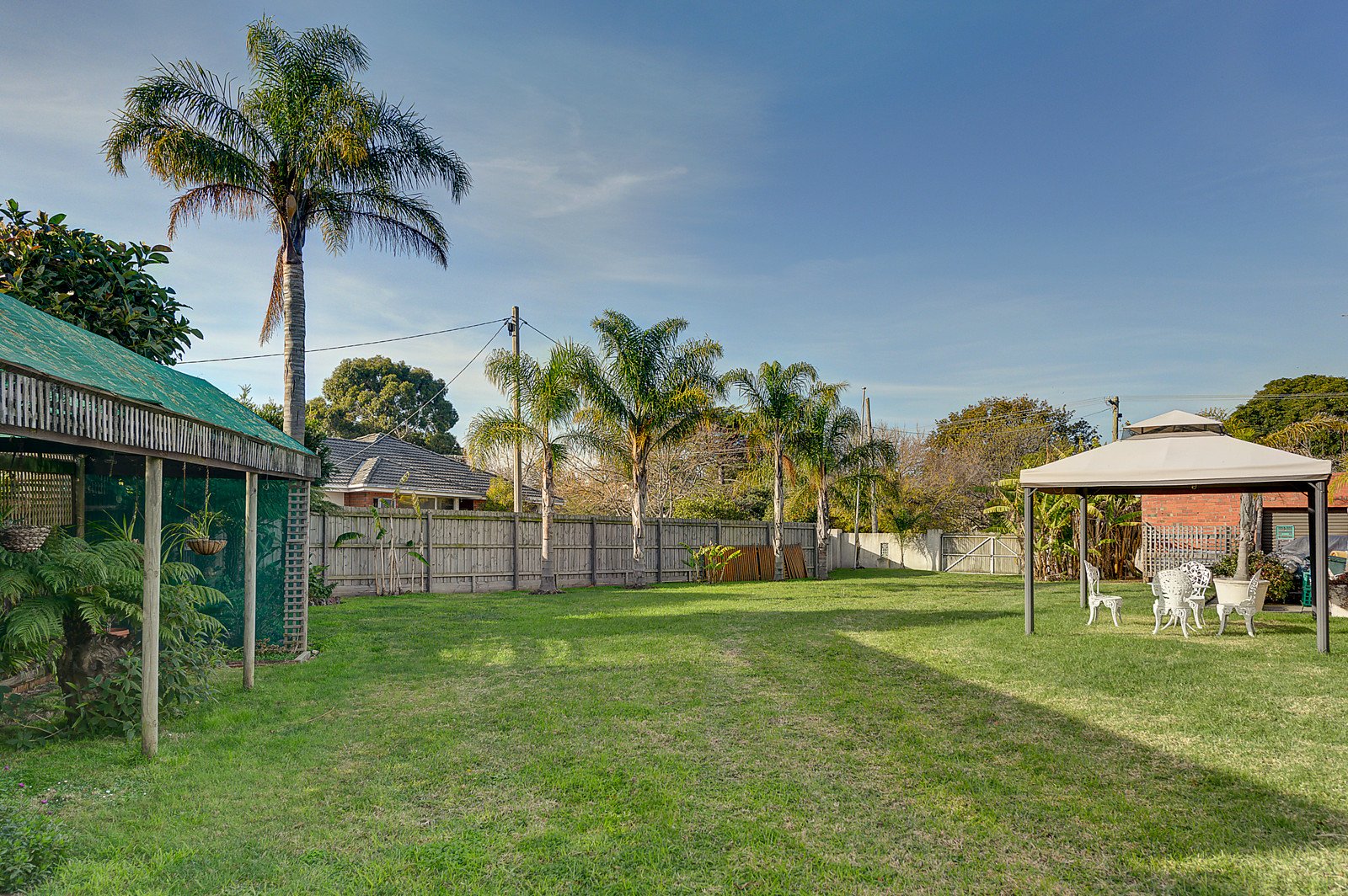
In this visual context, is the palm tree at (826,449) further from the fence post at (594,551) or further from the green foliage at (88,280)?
the green foliage at (88,280)

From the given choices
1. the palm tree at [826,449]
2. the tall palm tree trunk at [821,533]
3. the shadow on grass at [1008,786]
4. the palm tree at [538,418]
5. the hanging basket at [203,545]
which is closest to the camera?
the shadow on grass at [1008,786]

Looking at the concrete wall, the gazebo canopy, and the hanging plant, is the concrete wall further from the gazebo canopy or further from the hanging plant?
the hanging plant

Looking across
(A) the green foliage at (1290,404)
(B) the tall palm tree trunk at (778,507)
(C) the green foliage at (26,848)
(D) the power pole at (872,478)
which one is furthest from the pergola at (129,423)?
(A) the green foliage at (1290,404)

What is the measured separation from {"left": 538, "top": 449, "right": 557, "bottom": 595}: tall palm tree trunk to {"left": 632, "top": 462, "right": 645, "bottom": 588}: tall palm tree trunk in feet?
8.52

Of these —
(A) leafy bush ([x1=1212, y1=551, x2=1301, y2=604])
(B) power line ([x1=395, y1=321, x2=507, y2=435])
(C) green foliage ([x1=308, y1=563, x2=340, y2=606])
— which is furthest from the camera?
(B) power line ([x1=395, y1=321, x2=507, y2=435])

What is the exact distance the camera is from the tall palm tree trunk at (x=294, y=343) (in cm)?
1219

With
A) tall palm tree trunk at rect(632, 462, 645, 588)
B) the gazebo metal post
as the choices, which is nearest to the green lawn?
the gazebo metal post

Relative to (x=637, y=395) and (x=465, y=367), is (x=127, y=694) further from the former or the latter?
(x=465, y=367)

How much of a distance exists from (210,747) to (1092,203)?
748 inches

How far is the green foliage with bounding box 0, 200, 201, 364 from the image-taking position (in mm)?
7918

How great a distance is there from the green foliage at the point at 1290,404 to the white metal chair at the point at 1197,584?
31.0m

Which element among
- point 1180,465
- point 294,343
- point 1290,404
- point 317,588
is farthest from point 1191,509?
point 1290,404

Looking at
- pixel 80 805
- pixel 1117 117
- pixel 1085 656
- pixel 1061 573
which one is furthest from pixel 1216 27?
pixel 80 805

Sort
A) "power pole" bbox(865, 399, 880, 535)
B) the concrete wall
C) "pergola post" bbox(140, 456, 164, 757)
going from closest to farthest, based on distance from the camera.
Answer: "pergola post" bbox(140, 456, 164, 757) → "power pole" bbox(865, 399, 880, 535) → the concrete wall
